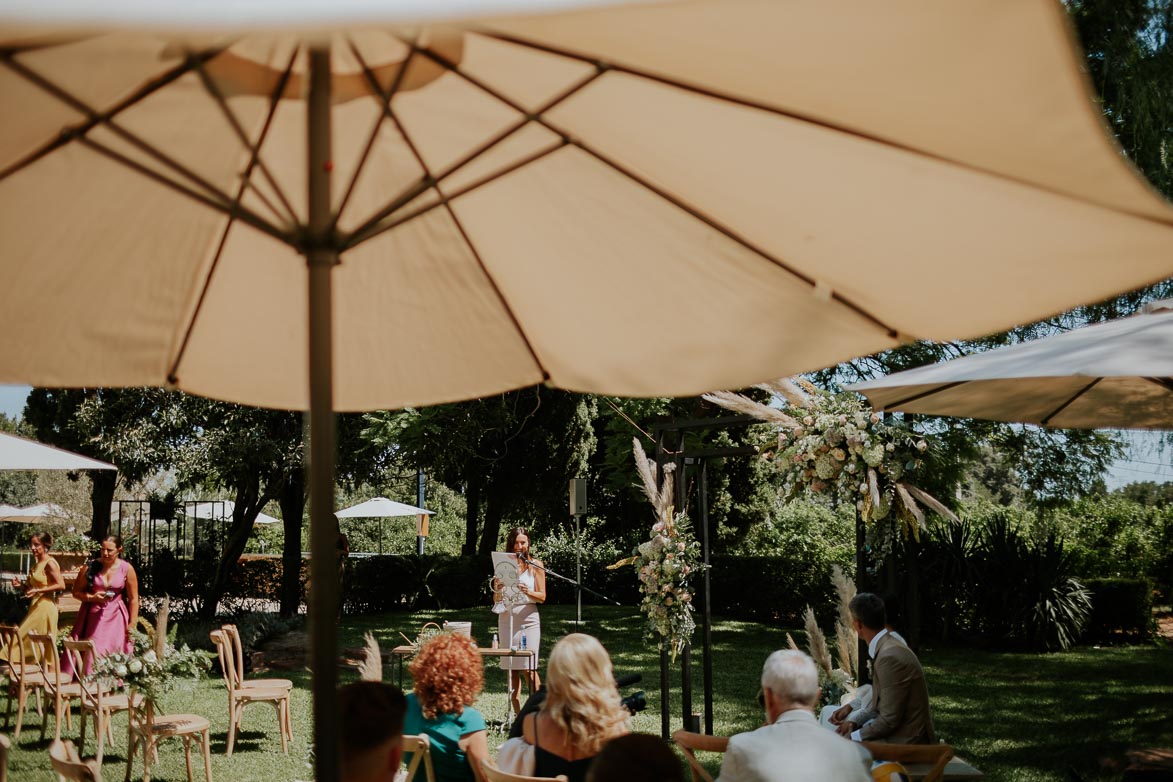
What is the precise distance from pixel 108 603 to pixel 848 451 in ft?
25.2

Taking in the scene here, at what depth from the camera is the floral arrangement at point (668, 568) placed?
7809 mm

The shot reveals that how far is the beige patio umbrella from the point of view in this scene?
161cm

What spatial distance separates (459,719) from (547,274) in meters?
2.42

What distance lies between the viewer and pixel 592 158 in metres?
2.31

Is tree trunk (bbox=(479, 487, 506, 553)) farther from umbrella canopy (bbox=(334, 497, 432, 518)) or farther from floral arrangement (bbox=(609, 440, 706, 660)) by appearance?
floral arrangement (bbox=(609, 440, 706, 660))

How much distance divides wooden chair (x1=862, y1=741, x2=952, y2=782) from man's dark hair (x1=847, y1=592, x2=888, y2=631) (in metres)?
1.22

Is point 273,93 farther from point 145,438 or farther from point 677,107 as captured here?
point 145,438

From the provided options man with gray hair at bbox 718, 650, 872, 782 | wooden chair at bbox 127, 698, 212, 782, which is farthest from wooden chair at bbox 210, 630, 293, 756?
man with gray hair at bbox 718, 650, 872, 782

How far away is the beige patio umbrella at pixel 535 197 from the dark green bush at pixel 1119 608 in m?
15.7

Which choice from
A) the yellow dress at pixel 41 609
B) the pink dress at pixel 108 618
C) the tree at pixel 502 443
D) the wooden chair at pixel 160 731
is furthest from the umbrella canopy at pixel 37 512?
the wooden chair at pixel 160 731

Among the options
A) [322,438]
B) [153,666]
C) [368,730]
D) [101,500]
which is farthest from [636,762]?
[101,500]

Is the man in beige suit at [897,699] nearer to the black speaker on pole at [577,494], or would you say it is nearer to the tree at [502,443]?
the black speaker on pole at [577,494]

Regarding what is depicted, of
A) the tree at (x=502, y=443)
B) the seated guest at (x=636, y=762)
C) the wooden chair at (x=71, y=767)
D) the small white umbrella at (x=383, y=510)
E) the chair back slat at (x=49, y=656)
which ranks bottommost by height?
the chair back slat at (x=49, y=656)

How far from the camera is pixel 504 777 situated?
346cm
